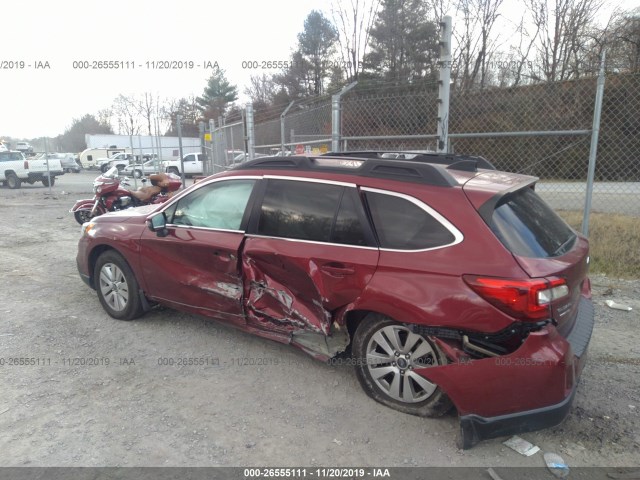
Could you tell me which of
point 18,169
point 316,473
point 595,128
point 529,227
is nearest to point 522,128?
point 595,128

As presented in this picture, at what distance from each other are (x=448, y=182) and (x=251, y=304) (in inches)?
72.0

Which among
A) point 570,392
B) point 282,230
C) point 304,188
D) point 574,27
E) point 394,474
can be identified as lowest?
point 394,474

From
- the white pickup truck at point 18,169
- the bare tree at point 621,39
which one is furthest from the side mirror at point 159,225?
the white pickup truck at point 18,169

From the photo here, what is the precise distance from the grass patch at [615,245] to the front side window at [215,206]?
4.97 m

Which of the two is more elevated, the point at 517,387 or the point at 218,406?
the point at 517,387

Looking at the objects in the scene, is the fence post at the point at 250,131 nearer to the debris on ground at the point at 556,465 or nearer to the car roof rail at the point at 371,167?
the car roof rail at the point at 371,167

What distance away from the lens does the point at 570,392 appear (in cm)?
256

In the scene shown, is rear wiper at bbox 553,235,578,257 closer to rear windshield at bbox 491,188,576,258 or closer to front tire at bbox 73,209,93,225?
rear windshield at bbox 491,188,576,258

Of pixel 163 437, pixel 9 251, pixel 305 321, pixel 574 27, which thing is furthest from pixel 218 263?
pixel 574 27

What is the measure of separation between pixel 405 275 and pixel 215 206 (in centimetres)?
199

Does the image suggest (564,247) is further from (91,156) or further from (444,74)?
(91,156)

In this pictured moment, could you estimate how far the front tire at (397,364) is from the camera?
2930 millimetres

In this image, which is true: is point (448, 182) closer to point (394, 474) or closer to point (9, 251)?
point (394, 474)

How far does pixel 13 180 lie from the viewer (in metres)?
22.0
